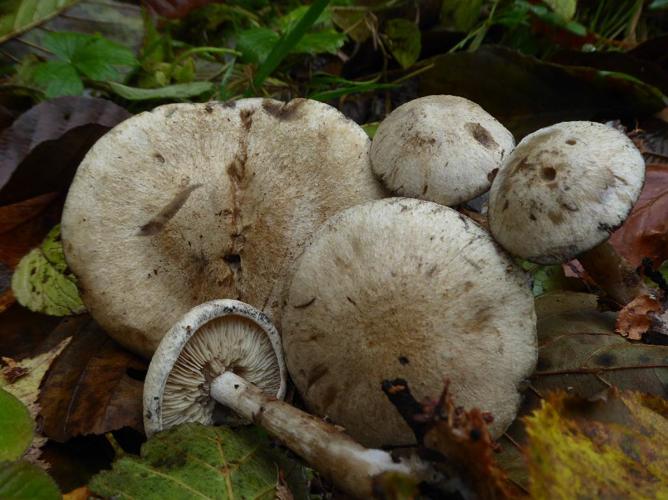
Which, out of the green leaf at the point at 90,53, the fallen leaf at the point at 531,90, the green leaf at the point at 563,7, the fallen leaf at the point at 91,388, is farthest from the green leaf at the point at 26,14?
the green leaf at the point at 563,7

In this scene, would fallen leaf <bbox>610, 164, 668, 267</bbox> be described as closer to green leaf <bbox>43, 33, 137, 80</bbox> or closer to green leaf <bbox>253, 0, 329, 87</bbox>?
green leaf <bbox>253, 0, 329, 87</bbox>

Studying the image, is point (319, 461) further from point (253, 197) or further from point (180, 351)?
point (253, 197)

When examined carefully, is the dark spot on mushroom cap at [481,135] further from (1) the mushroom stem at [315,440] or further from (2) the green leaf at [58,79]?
(2) the green leaf at [58,79]

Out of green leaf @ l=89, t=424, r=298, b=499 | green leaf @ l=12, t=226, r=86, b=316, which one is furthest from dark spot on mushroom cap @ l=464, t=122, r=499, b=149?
green leaf @ l=12, t=226, r=86, b=316

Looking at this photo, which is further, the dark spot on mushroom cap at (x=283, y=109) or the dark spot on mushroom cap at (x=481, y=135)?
the dark spot on mushroom cap at (x=283, y=109)

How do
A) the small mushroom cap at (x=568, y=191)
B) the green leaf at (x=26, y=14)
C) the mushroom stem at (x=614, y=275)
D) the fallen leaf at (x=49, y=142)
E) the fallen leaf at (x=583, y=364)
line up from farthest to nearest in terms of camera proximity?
the green leaf at (x=26, y=14), the fallen leaf at (x=49, y=142), the mushroom stem at (x=614, y=275), the fallen leaf at (x=583, y=364), the small mushroom cap at (x=568, y=191)

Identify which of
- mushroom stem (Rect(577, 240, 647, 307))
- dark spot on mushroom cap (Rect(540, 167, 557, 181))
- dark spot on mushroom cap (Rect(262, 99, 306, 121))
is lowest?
mushroom stem (Rect(577, 240, 647, 307))
